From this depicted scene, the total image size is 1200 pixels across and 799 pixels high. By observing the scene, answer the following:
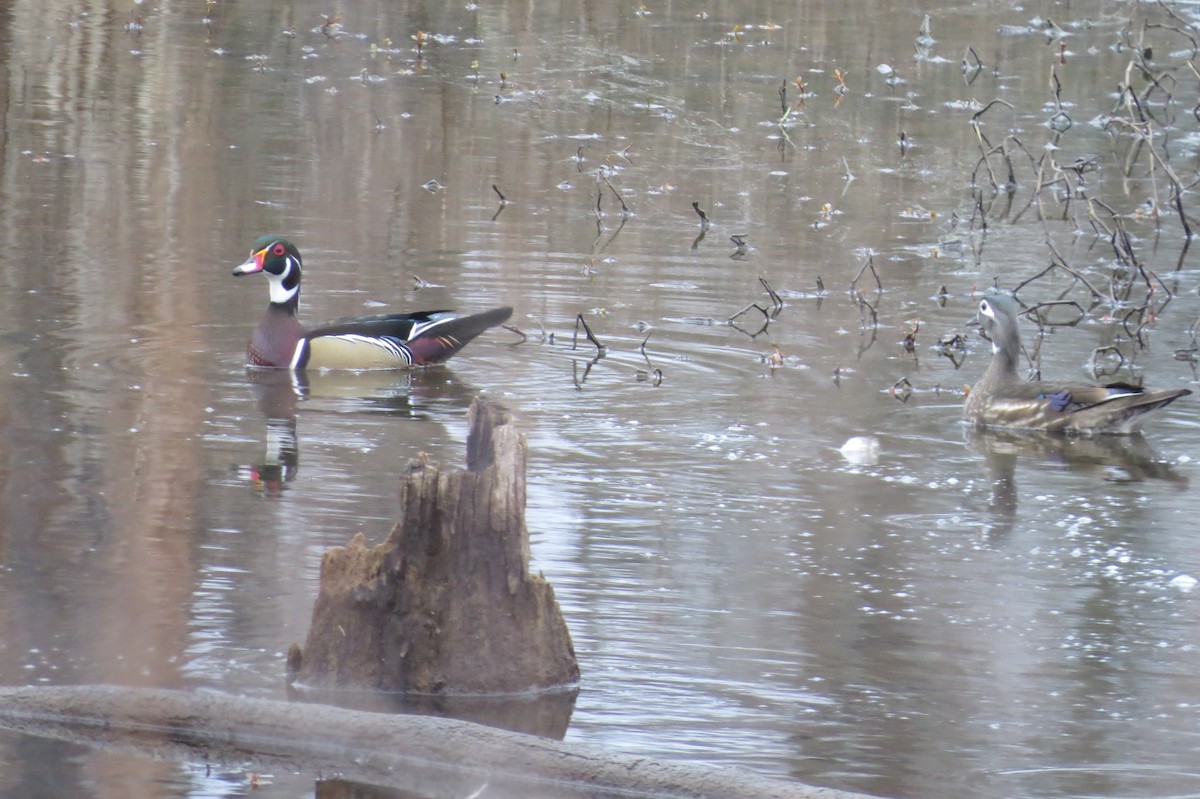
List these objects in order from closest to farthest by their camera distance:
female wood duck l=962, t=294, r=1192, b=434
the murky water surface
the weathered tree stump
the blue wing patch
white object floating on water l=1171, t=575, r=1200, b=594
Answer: the weathered tree stump < the murky water surface < white object floating on water l=1171, t=575, r=1200, b=594 < female wood duck l=962, t=294, r=1192, b=434 < the blue wing patch

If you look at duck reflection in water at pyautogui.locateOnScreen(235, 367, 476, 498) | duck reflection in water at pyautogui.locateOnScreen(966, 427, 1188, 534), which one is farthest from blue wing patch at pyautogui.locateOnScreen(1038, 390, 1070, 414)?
duck reflection in water at pyautogui.locateOnScreen(235, 367, 476, 498)

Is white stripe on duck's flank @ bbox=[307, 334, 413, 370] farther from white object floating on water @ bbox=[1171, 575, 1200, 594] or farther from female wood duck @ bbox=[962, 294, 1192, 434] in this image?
white object floating on water @ bbox=[1171, 575, 1200, 594]

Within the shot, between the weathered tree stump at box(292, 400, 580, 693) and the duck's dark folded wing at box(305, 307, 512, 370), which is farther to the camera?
the duck's dark folded wing at box(305, 307, 512, 370)

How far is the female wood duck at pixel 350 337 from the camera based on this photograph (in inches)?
489

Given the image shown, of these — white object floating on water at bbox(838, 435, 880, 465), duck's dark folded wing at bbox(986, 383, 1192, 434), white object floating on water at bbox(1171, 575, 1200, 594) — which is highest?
duck's dark folded wing at bbox(986, 383, 1192, 434)

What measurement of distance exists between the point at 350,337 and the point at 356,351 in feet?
0.32

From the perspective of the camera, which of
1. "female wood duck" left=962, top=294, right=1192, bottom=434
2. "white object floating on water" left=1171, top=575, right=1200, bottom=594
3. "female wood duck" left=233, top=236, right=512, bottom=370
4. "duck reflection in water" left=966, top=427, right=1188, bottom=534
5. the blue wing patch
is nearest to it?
"white object floating on water" left=1171, top=575, right=1200, bottom=594

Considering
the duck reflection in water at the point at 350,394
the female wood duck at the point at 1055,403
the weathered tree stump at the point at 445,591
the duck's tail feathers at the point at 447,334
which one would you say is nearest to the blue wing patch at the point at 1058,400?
the female wood duck at the point at 1055,403

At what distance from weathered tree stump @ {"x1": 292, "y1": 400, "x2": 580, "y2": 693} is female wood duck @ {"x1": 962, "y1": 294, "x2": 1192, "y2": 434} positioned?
5210 mm

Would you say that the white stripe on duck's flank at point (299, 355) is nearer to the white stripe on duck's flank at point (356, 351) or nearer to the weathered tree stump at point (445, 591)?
the white stripe on duck's flank at point (356, 351)

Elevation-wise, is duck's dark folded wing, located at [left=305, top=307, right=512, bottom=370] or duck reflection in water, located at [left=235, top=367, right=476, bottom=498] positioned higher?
duck's dark folded wing, located at [left=305, top=307, right=512, bottom=370]

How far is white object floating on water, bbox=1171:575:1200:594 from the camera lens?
8648 mm

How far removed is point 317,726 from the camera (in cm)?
601

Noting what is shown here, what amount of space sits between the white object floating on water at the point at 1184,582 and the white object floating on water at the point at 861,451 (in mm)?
2143
